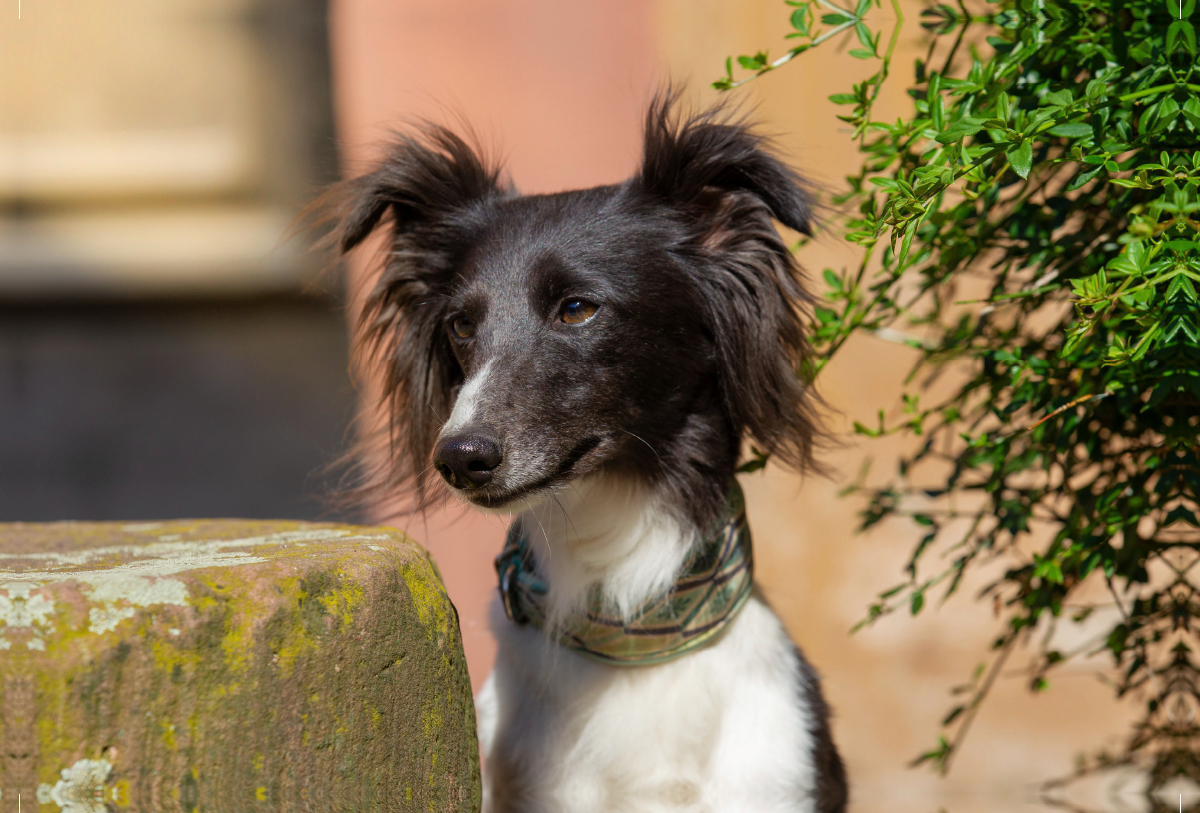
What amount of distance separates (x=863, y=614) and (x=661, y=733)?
2057 mm

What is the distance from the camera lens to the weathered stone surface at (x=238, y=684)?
126 centimetres

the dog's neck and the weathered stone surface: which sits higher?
the weathered stone surface

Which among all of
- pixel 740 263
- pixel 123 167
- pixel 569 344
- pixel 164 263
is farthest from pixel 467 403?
pixel 123 167

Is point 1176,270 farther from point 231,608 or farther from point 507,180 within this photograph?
point 507,180

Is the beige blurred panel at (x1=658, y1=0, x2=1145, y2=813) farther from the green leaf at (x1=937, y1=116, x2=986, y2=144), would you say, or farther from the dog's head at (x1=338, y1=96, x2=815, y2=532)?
the green leaf at (x1=937, y1=116, x2=986, y2=144)

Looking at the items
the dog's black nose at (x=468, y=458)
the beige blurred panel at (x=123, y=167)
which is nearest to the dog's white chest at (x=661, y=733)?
the dog's black nose at (x=468, y=458)

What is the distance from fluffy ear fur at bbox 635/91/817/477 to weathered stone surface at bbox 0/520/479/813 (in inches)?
32.1

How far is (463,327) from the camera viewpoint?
226 centimetres

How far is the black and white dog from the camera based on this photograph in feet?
6.81

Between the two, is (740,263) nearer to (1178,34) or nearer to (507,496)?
(507,496)

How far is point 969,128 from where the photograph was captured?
5.64 feet

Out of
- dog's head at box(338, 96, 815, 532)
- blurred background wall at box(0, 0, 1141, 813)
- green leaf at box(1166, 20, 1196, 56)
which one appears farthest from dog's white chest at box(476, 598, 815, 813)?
blurred background wall at box(0, 0, 1141, 813)

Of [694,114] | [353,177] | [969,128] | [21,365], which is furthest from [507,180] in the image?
[21,365]

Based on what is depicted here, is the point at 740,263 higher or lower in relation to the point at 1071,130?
lower
